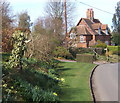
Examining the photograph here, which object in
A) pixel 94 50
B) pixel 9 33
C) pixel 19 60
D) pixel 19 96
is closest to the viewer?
pixel 19 96

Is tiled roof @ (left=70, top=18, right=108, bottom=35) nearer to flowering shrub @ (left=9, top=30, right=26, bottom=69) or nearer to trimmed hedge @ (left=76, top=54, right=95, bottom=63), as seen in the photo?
trimmed hedge @ (left=76, top=54, right=95, bottom=63)

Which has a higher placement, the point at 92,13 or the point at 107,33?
the point at 92,13

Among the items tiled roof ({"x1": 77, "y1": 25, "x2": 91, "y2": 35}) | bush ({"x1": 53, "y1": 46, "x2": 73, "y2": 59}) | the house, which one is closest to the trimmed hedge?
bush ({"x1": 53, "y1": 46, "x2": 73, "y2": 59})

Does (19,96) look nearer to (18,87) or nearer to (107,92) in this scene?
(18,87)

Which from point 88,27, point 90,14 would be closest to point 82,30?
point 88,27

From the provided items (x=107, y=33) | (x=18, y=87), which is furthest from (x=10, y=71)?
(x=107, y=33)

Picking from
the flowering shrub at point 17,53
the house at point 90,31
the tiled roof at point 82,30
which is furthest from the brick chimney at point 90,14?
the flowering shrub at point 17,53

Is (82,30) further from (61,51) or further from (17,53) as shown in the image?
(17,53)

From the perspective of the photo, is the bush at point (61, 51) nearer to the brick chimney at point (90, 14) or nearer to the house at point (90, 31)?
the house at point (90, 31)

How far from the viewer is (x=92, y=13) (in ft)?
179

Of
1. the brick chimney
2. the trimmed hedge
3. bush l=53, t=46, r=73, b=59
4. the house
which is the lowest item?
the trimmed hedge

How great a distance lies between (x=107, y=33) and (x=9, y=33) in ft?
126

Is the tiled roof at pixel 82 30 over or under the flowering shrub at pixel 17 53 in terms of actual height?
over

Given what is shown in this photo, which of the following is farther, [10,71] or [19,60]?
[19,60]
